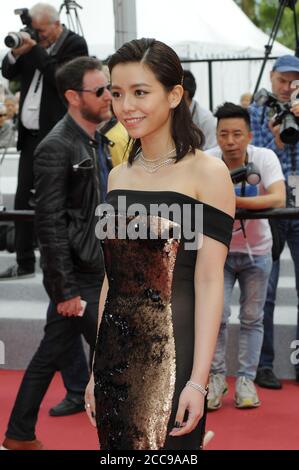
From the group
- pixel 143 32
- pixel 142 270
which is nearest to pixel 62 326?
pixel 142 270

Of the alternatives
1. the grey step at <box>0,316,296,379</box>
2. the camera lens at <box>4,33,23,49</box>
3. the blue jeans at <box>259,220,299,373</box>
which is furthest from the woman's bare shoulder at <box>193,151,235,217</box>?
the camera lens at <box>4,33,23,49</box>

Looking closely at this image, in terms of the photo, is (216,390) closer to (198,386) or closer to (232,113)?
(232,113)

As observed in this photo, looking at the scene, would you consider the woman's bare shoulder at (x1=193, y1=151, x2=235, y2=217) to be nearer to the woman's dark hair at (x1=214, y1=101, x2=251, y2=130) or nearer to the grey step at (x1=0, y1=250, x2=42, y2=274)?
the woman's dark hair at (x1=214, y1=101, x2=251, y2=130)

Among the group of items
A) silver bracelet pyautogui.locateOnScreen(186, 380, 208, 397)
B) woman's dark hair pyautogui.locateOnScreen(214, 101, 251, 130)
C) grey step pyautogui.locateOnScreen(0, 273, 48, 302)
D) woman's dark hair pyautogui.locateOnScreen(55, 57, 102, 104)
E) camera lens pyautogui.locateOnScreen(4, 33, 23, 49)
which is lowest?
grey step pyautogui.locateOnScreen(0, 273, 48, 302)

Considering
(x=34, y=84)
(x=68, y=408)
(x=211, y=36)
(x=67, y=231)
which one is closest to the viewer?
(x=67, y=231)

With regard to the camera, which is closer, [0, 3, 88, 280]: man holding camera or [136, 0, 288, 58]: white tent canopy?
[0, 3, 88, 280]: man holding camera

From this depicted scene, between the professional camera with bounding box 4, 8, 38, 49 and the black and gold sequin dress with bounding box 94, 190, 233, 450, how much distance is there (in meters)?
4.01

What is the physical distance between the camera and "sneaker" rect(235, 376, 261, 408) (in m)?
5.40

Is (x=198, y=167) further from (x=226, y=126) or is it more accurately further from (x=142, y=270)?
(x=226, y=126)

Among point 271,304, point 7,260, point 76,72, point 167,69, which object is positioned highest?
point 76,72

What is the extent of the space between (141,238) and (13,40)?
4.12 meters

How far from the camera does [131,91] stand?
2764 millimetres

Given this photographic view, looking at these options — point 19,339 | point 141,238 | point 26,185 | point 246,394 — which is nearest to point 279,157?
point 246,394

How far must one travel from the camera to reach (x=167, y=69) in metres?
2.77
